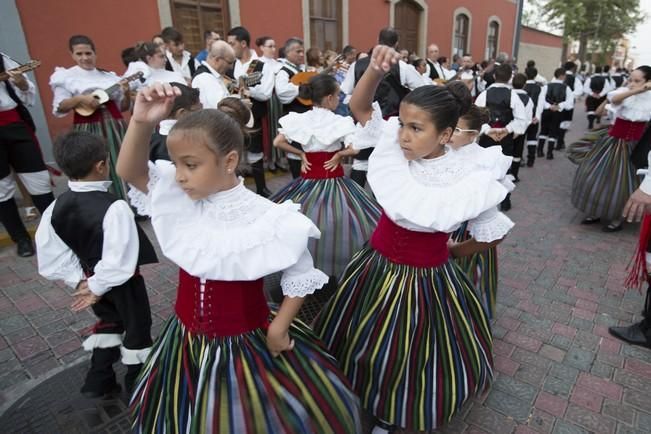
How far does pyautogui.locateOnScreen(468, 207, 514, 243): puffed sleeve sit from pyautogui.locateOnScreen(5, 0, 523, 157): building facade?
6.29 meters

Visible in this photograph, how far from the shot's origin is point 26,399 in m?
2.57

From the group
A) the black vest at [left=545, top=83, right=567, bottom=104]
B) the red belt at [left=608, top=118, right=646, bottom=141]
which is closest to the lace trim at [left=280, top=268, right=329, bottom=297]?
the red belt at [left=608, top=118, right=646, bottom=141]

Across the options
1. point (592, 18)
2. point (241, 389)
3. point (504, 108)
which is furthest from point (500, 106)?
point (592, 18)

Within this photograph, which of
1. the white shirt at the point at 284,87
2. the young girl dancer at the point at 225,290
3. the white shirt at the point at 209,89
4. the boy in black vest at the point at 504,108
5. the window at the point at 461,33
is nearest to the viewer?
the young girl dancer at the point at 225,290

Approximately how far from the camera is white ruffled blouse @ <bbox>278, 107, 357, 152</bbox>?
3.54 meters

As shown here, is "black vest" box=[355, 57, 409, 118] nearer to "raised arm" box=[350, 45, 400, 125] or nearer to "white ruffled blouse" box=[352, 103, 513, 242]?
"raised arm" box=[350, 45, 400, 125]

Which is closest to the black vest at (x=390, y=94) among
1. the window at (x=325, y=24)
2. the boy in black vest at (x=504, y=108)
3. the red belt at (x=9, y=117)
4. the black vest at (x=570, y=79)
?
the boy in black vest at (x=504, y=108)

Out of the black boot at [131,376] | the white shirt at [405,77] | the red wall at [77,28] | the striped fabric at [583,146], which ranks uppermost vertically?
the red wall at [77,28]

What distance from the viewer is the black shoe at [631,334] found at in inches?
120

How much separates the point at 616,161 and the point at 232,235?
4923 millimetres

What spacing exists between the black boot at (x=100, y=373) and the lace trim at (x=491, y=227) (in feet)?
6.83

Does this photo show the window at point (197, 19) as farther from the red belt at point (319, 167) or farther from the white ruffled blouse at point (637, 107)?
the white ruffled blouse at point (637, 107)

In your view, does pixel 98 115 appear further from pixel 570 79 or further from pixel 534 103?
pixel 570 79

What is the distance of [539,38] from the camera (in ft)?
90.2
